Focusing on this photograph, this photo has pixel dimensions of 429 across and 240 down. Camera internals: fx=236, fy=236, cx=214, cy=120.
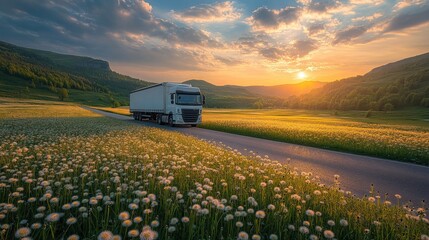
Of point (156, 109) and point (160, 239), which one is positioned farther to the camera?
point (156, 109)

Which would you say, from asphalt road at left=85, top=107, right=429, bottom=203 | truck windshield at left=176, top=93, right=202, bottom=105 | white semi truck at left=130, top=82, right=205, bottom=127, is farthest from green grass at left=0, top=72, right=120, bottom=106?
asphalt road at left=85, top=107, right=429, bottom=203

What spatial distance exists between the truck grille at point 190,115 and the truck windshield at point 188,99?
1.01 metres

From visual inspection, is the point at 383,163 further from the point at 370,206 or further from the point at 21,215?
the point at 21,215

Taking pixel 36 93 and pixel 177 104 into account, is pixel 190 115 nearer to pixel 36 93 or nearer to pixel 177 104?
pixel 177 104

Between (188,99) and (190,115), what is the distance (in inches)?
80.9

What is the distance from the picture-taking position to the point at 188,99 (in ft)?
97.5

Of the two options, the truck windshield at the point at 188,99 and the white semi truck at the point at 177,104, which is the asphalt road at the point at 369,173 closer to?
the white semi truck at the point at 177,104

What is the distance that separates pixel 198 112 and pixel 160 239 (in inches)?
1063

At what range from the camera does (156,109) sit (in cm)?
3347

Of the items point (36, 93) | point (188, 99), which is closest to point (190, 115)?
point (188, 99)

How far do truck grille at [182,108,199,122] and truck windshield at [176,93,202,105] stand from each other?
39.8 inches

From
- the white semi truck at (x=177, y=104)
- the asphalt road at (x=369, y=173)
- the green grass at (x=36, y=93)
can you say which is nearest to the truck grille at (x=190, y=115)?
the white semi truck at (x=177, y=104)

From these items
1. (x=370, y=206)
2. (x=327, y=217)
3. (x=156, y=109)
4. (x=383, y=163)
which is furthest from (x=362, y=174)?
(x=156, y=109)

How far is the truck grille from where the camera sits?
29094mm
